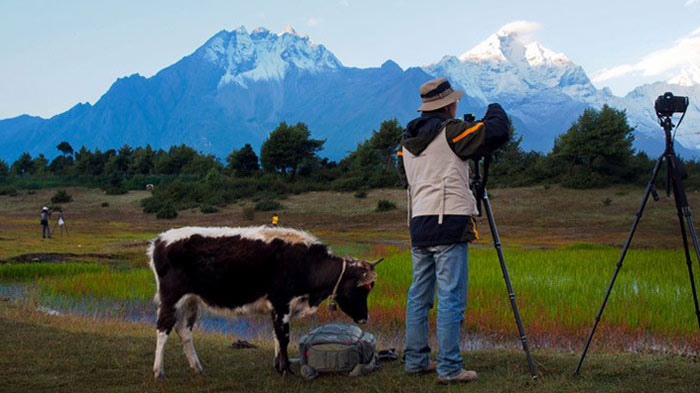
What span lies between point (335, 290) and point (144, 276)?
1201 centimetres

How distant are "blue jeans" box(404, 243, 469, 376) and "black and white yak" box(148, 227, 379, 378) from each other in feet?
3.33

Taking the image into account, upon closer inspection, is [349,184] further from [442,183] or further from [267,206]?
[442,183]

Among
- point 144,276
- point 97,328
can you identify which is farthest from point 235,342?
point 144,276

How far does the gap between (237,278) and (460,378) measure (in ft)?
8.91

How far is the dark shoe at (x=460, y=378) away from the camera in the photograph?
6.36 metres

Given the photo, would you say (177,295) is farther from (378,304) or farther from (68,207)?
(68,207)

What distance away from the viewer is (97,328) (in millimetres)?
10570

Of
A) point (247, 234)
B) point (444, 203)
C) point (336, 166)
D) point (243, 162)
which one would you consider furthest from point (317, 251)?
point (243, 162)

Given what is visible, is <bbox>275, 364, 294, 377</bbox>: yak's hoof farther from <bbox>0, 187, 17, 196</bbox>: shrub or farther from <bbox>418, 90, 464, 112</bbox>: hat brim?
<bbox>0, 187, 17, 196</bbox>: shrub

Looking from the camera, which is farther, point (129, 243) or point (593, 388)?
point (129, 243)

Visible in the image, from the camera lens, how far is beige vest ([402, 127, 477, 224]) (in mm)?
6175

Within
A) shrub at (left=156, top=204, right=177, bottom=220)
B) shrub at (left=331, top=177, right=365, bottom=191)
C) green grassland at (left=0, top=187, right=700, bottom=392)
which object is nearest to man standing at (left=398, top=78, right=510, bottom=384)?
green grassland at (left=0, top=187, right=700, bottom=392)

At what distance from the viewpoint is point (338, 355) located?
702 cm

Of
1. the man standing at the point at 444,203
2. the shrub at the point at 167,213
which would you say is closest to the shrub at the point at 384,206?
the shrub at the point at 167,213
